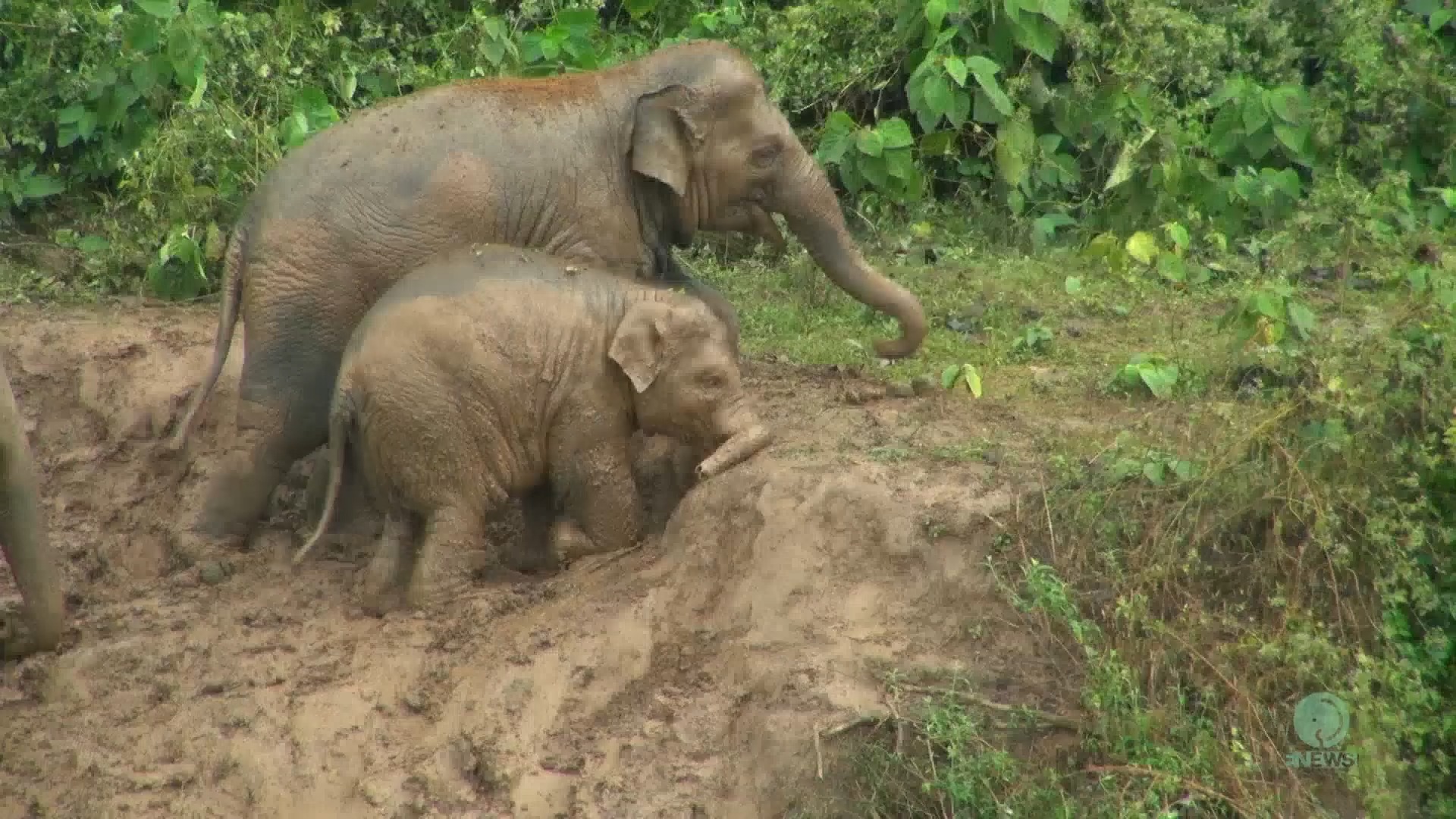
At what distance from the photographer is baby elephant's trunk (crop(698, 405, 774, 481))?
6.92 meters

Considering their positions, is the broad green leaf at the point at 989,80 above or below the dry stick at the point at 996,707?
above

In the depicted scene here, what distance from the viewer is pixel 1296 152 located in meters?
9.66

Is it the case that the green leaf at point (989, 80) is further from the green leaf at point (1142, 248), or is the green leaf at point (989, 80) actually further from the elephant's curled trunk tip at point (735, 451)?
the elephant's curled trunk tip at point (735, 451)

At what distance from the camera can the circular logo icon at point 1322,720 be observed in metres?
5.73

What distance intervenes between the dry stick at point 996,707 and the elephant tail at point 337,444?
1991 mm

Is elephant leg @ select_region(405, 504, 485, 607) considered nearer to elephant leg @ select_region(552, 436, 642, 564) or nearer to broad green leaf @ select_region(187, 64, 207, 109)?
elephant leg @ select_region(552, 436, 642, 564)

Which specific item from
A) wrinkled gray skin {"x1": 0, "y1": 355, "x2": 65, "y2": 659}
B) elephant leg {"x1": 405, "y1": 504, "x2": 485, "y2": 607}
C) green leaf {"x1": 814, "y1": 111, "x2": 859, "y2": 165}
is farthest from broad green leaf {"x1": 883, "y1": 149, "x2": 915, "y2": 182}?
wrinkled gray skin {"x1": 0, "y1": 355, "x2": 65, "y2": 659}

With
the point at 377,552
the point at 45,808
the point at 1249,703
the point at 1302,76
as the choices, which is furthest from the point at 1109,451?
the point at 1302,76

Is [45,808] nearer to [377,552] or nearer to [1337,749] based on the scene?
[377,552]

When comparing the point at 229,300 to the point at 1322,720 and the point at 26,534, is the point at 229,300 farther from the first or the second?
the point at 1322,720

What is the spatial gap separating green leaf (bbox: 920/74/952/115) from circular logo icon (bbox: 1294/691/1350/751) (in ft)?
14.5

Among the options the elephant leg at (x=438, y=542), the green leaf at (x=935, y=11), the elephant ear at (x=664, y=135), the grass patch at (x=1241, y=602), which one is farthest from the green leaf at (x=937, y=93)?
the elephant leg at (x=438, y=542)

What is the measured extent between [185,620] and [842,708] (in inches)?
90.4

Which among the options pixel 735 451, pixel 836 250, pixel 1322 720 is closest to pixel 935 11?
pixel 836 250
